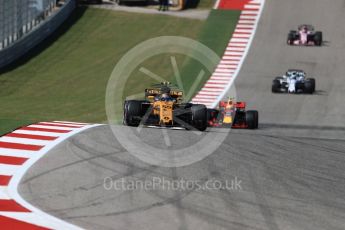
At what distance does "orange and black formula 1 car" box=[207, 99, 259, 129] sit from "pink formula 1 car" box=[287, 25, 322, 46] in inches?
793

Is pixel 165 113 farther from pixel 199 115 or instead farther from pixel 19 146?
pixel 19 146

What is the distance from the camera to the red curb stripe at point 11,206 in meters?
15.8

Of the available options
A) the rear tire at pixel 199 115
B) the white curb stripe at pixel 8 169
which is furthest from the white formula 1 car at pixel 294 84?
the white curb stripe at pixel 8 169

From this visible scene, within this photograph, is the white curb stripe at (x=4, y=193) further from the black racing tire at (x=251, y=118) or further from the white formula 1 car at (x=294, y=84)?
the white formula 1 car at (x=294, y=84)

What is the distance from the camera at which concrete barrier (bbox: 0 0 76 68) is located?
42.1 meters

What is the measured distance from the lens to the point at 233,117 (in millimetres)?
29375

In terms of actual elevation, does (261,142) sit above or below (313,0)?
below

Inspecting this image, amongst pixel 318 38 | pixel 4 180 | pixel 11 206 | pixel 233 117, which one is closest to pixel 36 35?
pixel 318 38

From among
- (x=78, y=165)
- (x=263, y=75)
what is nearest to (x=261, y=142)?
(x=78, y=165)

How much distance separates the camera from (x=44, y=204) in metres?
16.1

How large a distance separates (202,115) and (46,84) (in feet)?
51.5

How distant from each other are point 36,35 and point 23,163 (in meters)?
28.3

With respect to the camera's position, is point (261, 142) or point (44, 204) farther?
point (261, 142)

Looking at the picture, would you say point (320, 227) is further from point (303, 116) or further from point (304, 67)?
point (304, 67)
